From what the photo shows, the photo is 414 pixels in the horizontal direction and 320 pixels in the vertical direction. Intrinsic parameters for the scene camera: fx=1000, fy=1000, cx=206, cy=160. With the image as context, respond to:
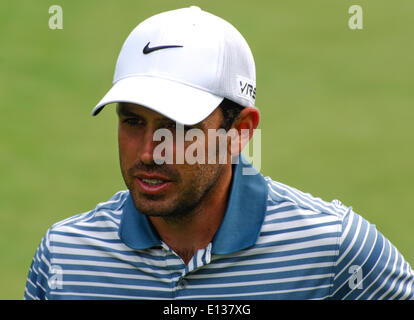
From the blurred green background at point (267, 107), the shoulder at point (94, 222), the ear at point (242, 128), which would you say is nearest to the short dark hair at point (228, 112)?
the ear at point (242, 128)

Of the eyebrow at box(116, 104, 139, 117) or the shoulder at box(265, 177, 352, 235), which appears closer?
the eyebrow at box(116, 104, 139, 117)

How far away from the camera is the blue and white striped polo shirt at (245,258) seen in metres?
3.82

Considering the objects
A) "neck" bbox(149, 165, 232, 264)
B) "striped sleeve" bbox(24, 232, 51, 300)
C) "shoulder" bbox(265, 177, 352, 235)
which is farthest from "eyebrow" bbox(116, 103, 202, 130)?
"striped sleeve" bbox(24, 232, 51, 300)

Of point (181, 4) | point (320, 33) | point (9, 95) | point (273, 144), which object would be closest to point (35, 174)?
point (9, 95)

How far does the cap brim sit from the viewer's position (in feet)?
11.7

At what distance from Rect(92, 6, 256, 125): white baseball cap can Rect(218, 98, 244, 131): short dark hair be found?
0.03m

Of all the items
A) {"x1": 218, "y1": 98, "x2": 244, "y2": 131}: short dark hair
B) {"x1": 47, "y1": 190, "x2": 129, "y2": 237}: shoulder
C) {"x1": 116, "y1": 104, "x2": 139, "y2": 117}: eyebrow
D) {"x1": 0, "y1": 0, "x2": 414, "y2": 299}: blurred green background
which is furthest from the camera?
{"x1": 0, "y1": 0, "x2": 414, "y2": 299}: blurred green background

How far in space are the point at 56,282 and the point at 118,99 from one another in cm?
84

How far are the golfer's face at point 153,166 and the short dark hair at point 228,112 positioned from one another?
0.11 meters

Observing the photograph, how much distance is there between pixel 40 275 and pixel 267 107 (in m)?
5.77

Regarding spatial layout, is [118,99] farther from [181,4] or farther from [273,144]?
[181,4]

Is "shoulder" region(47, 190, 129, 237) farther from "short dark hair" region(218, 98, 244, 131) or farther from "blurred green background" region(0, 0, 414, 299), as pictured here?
"blurred green background" region(0, 0, 414, 299)

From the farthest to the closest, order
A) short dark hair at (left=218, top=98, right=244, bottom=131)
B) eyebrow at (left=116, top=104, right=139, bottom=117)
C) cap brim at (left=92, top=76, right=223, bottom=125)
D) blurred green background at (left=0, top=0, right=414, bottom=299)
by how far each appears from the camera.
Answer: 1. blurred green background at (left=0, top=0, right=414, bottom=299)
2. short dark hair at (left=218, top=98, right=244, bottom=131)
3. eyebrow at (left=116, top=104, right=139, bottom=117)
4. cap brim at (left=92, top=76, right=223, bottom=125)

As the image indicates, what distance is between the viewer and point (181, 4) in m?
10.7
